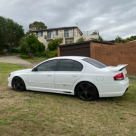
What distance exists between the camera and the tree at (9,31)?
111 feet

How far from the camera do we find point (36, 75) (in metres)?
5.35

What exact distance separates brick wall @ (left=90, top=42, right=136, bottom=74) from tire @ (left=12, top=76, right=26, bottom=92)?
26.1 feet

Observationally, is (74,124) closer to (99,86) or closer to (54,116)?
(54,116)

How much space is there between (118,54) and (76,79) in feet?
24.8

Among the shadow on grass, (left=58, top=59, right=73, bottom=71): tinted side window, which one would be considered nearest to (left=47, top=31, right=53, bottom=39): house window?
the shadow on grass

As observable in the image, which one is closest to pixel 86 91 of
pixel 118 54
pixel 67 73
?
pixel 67 73

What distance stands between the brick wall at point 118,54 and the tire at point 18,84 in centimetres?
794

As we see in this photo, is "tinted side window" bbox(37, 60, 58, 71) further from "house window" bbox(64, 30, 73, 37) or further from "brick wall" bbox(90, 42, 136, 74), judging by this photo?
"house window" bbox(64, 30, 73, 37)

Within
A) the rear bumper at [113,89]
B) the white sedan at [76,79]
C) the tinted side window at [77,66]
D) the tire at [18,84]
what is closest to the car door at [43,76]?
the white sedan at [76,79]

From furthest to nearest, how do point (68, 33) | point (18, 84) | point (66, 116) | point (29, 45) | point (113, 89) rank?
point (68, 33) < point (29, 45) < point (18, 84) < point (113, 89) < point (66, 116)

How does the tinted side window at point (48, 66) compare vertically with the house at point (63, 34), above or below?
below

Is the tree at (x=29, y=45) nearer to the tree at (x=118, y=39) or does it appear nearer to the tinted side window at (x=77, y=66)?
the tree at (x=118, y=39)

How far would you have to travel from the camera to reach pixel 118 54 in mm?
11164

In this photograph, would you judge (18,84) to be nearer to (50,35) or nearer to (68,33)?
(68,33)
